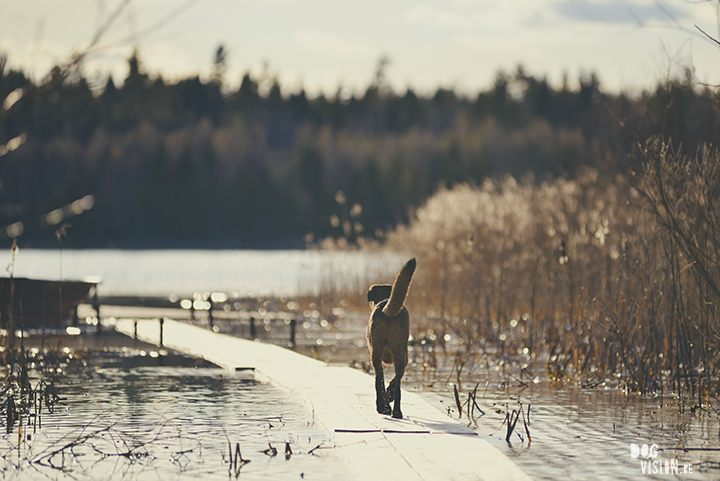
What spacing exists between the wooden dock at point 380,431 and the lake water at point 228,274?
842cm

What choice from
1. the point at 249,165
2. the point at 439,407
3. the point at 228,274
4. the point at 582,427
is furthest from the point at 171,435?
the point at 249,165

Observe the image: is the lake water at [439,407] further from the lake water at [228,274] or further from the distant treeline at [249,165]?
the distant treeline at [249,165]

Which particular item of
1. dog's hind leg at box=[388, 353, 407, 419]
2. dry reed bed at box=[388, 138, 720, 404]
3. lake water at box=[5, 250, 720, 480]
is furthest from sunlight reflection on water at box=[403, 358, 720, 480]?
dog's hind leg at box=[388, 353, 407, 419]

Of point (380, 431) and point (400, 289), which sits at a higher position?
point (400, 289)

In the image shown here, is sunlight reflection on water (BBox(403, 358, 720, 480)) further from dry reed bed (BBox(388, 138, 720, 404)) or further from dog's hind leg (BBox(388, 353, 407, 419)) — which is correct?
dog's hind leg (BBox(388, 353, 407, 419))

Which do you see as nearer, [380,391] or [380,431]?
[380,431]

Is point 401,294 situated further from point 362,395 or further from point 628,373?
point 628,373

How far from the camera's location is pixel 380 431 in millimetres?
7844

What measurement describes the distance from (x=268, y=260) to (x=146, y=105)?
46.9 meters

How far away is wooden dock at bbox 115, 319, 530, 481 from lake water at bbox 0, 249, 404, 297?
8425 mm

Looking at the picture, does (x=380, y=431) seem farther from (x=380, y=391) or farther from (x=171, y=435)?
(x=171, y=435)

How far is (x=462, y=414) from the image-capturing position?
962cm

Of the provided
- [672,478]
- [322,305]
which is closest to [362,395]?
[672,478]

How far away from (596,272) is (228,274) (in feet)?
98.5
